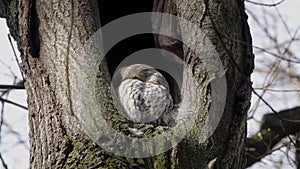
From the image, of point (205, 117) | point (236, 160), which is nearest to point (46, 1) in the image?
point (205, 117)

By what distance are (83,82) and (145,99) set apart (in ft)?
2.05

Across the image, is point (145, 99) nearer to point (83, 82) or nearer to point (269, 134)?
point (83, 82)

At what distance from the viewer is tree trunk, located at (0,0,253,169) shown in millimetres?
2227

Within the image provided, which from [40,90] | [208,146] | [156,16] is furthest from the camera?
[156,16]

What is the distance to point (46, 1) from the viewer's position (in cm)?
262

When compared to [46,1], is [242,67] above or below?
below

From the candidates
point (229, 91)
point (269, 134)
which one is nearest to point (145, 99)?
point (229, 91)

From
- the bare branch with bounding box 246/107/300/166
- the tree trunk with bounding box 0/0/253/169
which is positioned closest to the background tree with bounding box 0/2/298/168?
the tree trunk with bounding box 0/0/253/169

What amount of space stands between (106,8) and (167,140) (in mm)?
1331

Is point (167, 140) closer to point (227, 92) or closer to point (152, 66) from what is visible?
point (227, 92)

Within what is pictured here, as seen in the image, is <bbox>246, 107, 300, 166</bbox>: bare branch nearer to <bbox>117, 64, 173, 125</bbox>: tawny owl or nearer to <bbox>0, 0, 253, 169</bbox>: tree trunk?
<bbox>117, 64, 173, 125</bbox>: tawny owl

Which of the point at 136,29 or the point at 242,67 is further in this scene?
the point at 136,29

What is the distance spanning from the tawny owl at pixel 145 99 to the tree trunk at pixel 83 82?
38 cm

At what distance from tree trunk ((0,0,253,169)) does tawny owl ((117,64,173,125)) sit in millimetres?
382
